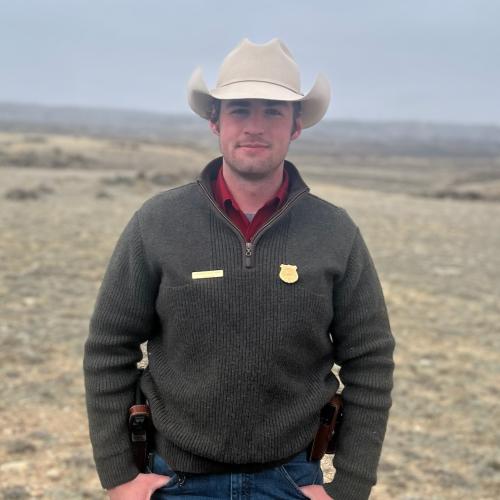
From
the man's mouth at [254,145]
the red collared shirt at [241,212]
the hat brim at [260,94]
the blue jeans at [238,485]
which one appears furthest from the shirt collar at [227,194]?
the blue jeans at [238,485]

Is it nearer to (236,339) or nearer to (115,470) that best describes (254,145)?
(236,339)

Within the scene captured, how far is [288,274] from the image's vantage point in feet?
7.28

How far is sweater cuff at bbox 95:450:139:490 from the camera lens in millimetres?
2295

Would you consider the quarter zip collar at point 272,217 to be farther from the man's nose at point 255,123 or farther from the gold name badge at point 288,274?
the man's nose at point 255,123

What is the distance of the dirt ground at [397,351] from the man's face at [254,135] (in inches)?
117

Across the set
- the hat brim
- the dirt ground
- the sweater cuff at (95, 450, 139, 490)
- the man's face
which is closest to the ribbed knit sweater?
the sweater cuff at (95, 450, 139, 490)

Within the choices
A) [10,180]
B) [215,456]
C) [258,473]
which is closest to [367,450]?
[258,473]

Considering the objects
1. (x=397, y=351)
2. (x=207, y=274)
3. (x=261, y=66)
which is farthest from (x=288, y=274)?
(x=397, y=351)

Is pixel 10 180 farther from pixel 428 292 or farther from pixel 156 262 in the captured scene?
pixel 156 262

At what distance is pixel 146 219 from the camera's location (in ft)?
7.66

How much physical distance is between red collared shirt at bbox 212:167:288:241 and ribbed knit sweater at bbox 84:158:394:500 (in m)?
0.05

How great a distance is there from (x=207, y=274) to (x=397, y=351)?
18.8 ft

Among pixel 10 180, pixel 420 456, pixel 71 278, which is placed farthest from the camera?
pixel 10 180

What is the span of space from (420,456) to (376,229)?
10.8 metres
